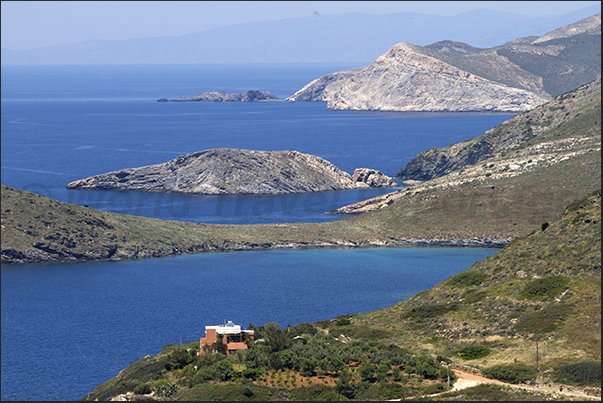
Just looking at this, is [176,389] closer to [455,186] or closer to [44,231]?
[44,231]

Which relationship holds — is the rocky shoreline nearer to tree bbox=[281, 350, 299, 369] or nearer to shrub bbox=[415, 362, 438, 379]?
tree bbox=[281, 350, 299, 369]

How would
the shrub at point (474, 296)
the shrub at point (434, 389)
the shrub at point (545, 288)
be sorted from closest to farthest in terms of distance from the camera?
the shrub at point (434, 389) → the shrub at point (545, 288) → the shrub at point (474, 296)

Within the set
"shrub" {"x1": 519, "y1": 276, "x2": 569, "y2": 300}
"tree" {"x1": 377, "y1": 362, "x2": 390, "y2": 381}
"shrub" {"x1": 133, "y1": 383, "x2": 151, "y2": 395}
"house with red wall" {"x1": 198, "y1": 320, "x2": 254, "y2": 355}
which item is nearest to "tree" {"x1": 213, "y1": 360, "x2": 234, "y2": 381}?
"shrub" {"x1": 133, "y1": 383, "x2": 151, "y2": 395}

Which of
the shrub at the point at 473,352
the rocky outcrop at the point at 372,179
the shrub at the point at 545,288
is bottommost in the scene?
the rocky outcrop at the point at 372,179

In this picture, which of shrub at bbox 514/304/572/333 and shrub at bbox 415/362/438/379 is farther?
shrub at bbox 514/304/572/333

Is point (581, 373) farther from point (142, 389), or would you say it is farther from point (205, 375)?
point (142, 389)

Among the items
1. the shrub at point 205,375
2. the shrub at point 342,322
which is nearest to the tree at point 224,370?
the shrub at point 205,375

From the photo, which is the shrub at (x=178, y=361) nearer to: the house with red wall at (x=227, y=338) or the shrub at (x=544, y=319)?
the house with red wall at (x=227, y=338)
